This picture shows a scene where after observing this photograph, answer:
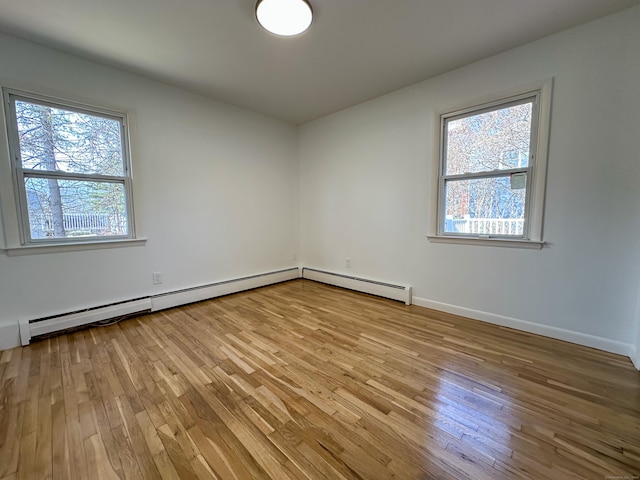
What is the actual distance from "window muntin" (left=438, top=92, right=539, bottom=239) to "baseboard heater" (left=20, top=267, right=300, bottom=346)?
106 inches

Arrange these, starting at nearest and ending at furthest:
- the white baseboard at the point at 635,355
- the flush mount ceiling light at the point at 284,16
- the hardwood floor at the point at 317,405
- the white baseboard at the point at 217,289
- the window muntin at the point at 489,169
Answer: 1. the hardwood floor at the point at 317,405
2. the flush mount ceiling light at the point at 284,16
3. the white baseboard at the point at 635,355
4. the window muntin at the point at 489,169
5. the white baseboard at the point at 217,289

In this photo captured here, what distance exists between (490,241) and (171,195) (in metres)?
3.54

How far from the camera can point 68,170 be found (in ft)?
8.15

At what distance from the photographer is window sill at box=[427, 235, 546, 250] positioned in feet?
7.84

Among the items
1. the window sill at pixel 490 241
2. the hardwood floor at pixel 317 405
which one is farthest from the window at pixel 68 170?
the window sill at pixel 490 241

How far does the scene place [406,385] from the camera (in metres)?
1.72

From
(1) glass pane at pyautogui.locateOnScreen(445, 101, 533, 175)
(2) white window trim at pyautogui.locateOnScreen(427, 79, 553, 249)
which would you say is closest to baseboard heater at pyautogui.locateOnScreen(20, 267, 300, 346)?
(2) white window trim at pyautogui.locateOnScreen(427, 79, 553, 249)

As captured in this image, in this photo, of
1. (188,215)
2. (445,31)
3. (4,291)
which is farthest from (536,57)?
(4,291)

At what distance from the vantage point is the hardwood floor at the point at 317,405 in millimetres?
1185

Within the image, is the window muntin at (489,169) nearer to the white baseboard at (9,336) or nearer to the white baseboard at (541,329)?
the white baseboard at (541,329)

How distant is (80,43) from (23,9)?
40 cm

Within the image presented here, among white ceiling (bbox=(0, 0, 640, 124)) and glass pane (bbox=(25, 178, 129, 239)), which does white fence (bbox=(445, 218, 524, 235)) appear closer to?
white ceiling (bbox=(0, 0, 640, 124))

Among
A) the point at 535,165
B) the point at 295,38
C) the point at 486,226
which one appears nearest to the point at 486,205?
the point at 486,226

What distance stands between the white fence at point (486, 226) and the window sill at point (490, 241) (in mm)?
92
